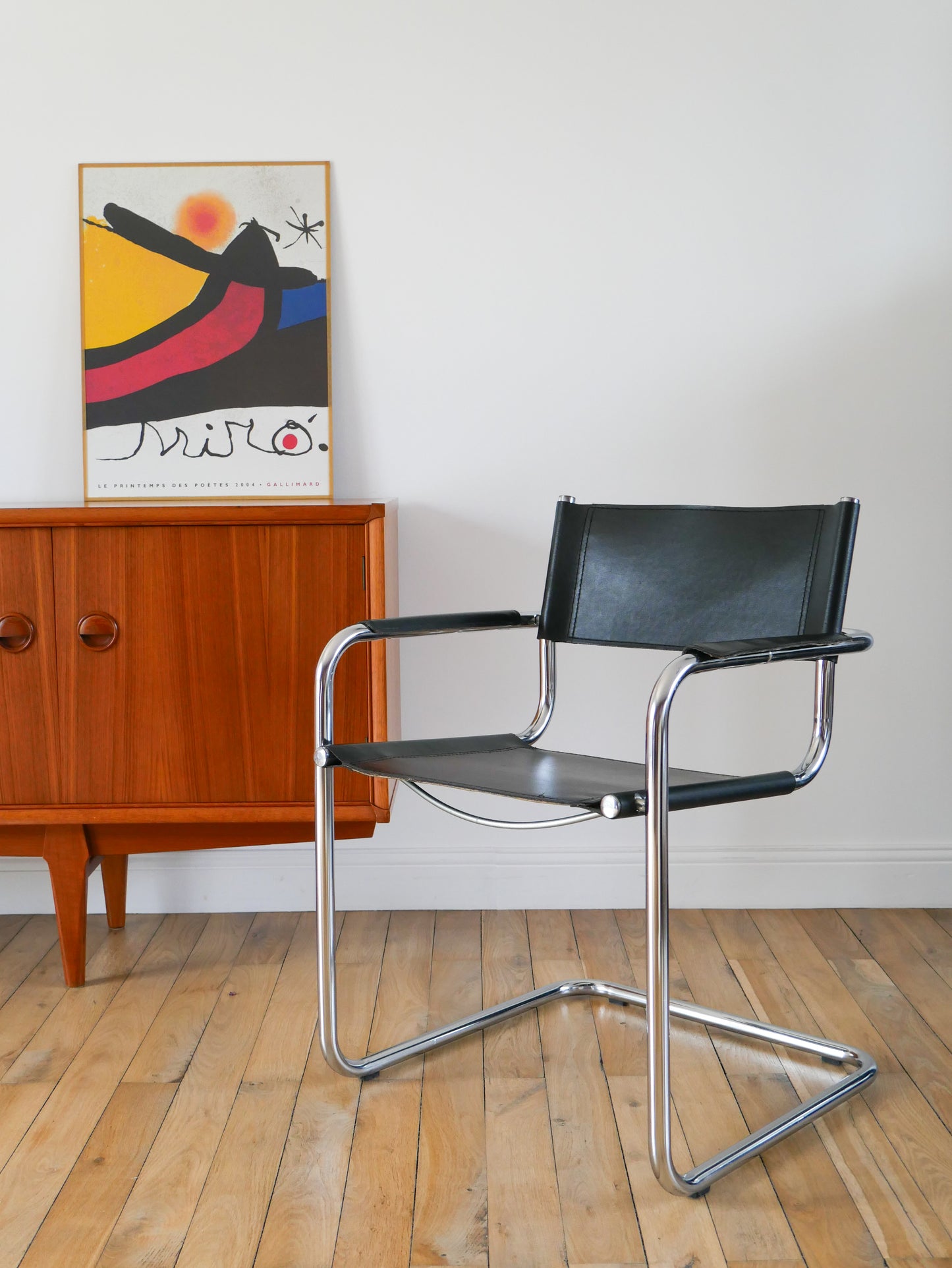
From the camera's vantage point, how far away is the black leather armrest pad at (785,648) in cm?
132

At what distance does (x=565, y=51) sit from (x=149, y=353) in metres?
1.03

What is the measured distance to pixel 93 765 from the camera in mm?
1977

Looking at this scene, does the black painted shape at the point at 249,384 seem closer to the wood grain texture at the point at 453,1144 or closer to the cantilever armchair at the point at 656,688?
the cantilever armchair at the point at 656,688

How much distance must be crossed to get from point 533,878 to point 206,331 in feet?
4.35

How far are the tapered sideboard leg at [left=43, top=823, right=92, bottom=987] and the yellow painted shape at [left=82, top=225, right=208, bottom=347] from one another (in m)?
0.99

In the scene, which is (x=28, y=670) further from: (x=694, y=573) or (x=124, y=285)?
(x=694, y=573)

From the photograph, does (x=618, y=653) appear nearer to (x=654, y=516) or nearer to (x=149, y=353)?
(x=654, y=516)

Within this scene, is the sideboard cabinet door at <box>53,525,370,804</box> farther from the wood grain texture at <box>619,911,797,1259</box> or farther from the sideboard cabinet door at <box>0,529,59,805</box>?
the wood grain texture at <box>619,911,797,1259</box>

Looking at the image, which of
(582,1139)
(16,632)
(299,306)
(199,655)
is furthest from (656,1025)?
(299,306)

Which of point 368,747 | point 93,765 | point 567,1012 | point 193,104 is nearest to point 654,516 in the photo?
point 368,747

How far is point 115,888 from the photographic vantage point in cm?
228

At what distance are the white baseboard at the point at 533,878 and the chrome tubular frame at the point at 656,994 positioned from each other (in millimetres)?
446

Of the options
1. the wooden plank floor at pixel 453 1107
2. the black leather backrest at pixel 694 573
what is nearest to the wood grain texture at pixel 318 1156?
the wooden plank floor at pixel 453 1107

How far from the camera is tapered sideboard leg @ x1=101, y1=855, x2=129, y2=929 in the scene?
227cm
